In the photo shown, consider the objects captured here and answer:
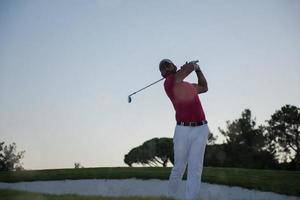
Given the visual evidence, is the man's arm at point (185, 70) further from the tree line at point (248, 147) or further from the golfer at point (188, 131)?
the tree line at point (248, 147)

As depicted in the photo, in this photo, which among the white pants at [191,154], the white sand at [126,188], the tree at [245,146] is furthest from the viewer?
the tree at [245,146]

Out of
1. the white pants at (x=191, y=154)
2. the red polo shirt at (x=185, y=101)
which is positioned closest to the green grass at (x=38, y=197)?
the white pants at (x=191, y=154)

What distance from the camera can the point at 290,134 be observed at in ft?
168

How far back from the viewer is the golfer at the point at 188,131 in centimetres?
750

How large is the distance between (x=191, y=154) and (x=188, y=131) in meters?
0.43

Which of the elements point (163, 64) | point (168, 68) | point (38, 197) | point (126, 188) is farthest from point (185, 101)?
point (126, 188)

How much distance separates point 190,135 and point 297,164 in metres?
39.4

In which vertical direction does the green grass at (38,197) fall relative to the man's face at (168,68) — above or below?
below

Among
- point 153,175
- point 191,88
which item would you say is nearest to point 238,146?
point 153,175

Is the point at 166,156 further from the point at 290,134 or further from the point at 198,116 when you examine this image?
the point at 198,116

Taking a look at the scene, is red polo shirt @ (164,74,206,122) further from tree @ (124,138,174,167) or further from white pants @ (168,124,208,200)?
tree @ (124,138,174,167)

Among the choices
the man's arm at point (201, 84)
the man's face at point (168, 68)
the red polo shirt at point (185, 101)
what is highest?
the man's face at point (168, 68)

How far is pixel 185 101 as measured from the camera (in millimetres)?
7703

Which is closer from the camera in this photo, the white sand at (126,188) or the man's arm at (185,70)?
the man's arm at (185,70)
